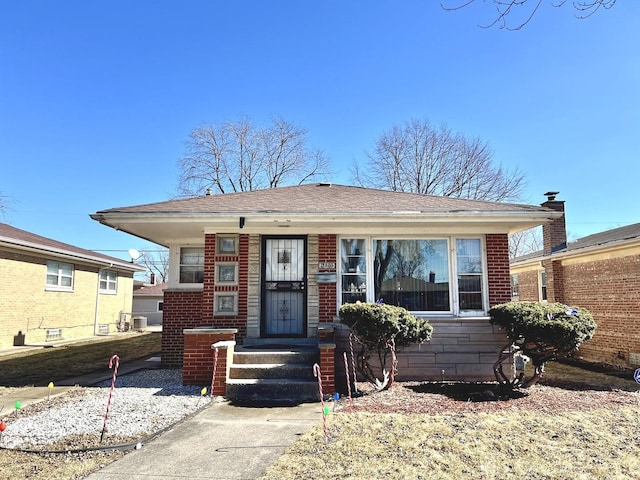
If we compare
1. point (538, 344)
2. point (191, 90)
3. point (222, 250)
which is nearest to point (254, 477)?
point (538, 344)

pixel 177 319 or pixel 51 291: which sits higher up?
pixel 51 291

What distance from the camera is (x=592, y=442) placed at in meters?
4.24

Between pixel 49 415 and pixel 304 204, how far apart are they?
17.7ft

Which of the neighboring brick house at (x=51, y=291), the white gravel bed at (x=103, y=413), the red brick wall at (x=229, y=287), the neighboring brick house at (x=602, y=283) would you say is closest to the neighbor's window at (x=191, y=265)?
the red brick wall at (x=229, y=287)

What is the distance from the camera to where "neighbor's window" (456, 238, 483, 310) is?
8516 mm

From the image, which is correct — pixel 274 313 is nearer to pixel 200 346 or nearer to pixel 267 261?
pixel 267 261

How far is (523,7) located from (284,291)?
21.2 ft

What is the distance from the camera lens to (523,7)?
11.4 ft

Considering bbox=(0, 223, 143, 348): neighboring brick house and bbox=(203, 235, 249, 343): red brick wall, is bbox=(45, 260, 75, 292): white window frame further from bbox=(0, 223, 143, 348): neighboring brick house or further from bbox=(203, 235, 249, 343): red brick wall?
bbox=(203, 235, 249, 343): red brick wall

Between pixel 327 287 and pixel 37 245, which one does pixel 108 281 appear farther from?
pixel 327 287

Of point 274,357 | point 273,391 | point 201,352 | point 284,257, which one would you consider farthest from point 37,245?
point 273,391

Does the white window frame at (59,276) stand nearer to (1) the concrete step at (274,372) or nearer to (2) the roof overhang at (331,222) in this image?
(2) the roof overhang at (331,222)

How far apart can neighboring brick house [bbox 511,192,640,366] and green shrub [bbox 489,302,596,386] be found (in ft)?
15.6

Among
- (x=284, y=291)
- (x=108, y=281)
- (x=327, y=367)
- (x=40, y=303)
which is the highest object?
(x=108, y=281)
